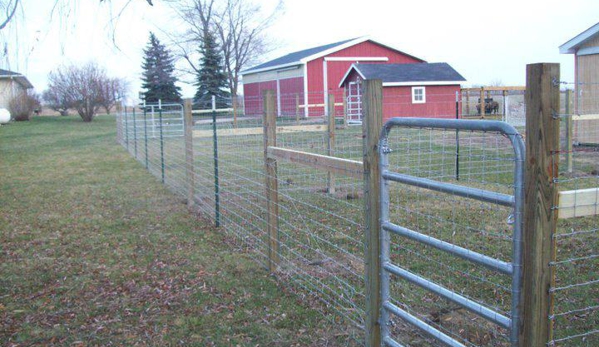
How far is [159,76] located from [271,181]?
44979 millimetres

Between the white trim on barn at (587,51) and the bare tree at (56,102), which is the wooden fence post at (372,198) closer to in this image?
A: the white trim on barn at (587,51)

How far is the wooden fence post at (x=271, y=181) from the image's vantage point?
5551mm

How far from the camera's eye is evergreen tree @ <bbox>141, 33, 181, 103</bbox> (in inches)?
1873

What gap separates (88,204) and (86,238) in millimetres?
2592

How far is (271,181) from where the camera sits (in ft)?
18.6

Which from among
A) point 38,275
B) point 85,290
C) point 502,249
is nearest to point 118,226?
point 38,275

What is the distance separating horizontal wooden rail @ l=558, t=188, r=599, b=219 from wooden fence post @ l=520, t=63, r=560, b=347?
19 centimetres

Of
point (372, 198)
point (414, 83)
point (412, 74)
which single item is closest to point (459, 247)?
point (372, 198)

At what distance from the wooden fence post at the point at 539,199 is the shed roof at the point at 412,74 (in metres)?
24.8

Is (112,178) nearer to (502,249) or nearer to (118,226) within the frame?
(118,226)

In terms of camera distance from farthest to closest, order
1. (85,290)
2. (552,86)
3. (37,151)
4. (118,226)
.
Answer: (37,151)
(118,226)
(85,290)
(552,86)

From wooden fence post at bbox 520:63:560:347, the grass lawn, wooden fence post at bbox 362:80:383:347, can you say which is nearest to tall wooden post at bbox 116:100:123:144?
the grass lawn

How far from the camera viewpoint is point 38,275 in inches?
232

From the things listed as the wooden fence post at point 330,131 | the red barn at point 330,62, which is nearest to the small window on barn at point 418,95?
the red barn at point 330,62
